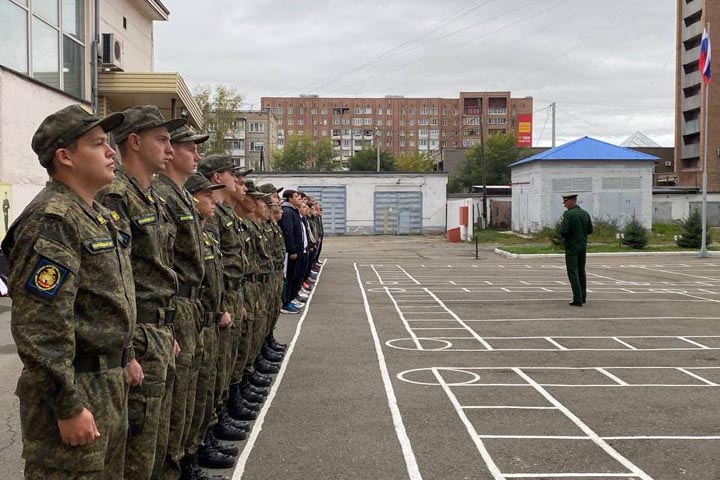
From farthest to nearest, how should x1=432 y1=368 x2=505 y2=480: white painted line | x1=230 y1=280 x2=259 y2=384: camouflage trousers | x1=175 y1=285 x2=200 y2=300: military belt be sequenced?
1. x1=230 y1=280 x2=259 y2=384: camouflage trousers
2. x1=432 y1=368 x2=505 y2=480: white painted line
3. x1=175 y1=285 x2=200 y2=300: military belt

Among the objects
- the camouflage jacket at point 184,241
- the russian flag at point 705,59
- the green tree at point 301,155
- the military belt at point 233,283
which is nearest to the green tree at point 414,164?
the green tree at point 301,155

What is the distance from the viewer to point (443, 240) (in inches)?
1583

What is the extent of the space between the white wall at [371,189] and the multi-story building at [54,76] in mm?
21935

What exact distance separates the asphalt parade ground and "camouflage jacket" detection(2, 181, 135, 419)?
225 centimetres

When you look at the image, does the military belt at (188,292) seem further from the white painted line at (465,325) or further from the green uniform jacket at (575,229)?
the green uniform jacket at (575,229)

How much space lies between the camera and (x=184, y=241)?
4332mm

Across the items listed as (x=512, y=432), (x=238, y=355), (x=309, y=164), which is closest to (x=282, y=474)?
(x=238, y=355)

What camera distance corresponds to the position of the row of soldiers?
2.78 m

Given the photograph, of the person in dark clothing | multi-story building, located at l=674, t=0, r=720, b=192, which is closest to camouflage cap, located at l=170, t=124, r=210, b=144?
the person in dark clothing

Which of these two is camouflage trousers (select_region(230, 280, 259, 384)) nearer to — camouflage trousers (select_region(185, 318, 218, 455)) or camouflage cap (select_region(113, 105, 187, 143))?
camouflage trousers (select_region(185, 318, 218, 455))

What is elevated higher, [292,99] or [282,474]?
[292,99]

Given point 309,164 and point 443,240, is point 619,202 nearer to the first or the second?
point 443,240

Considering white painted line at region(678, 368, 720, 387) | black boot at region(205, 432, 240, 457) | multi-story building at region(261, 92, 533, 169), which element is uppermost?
A: multi-story building at region(261, 92, 533, 169)

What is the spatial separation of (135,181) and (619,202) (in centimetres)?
3951
